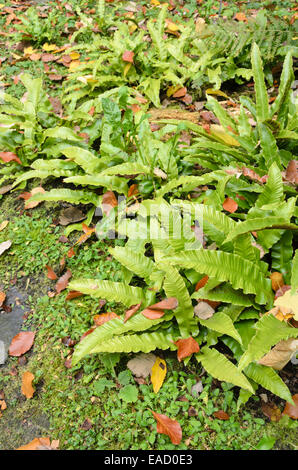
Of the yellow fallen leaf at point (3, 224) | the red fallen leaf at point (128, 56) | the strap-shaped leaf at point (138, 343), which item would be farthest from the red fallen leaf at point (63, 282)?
the red fallen leaf at point (128, 56)

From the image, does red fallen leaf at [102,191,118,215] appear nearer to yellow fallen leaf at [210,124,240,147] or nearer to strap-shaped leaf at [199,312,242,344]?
yellow fallen leaf at [210,124,240,147]

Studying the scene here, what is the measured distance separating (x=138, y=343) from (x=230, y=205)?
1188mm

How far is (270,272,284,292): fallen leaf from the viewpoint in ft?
7.28

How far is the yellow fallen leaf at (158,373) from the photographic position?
2.12 metres

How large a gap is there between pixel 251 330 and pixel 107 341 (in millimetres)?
844

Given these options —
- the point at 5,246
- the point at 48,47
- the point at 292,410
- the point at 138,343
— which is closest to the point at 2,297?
the point at 5,246

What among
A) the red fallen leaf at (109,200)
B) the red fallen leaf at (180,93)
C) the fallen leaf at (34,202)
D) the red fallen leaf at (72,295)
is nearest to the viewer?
the red fallen leaf at (72,295)

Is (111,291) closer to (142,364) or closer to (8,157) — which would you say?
(142,364)

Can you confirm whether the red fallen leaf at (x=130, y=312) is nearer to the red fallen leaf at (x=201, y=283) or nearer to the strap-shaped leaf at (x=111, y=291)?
the strap-shaped leaf at (x=111, y=291)

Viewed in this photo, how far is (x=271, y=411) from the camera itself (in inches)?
78.4

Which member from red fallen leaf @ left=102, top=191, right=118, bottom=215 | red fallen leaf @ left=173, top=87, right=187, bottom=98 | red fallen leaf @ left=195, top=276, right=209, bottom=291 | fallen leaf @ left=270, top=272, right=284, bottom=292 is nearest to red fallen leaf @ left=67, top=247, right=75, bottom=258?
red fallen leaf @ left=102, top=191, right=118, bottom=215

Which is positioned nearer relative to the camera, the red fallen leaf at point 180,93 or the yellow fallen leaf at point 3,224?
the yellow fallen leaf at point 3,224

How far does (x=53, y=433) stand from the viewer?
2047 mm

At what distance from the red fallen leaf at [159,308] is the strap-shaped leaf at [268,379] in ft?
1.78
